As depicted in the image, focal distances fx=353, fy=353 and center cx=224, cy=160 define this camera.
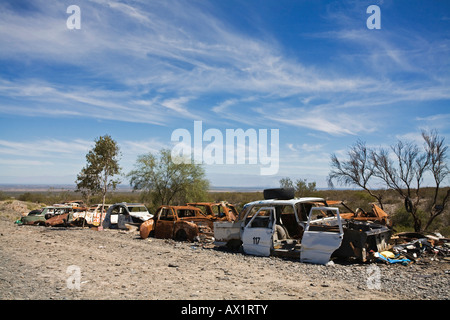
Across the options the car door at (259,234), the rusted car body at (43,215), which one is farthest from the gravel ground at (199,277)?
the rusted car body at (43,215)

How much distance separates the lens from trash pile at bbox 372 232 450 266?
29.5ft

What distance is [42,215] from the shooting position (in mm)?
21469

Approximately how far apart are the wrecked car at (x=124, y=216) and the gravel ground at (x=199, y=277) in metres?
6.87

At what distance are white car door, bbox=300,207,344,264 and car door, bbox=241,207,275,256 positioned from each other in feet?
4.13

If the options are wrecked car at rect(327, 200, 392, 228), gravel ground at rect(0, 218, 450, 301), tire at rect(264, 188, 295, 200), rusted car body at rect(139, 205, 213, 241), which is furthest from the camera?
rusted car body at rect(139, 205, 213, 241)

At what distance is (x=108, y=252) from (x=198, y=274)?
4.64 meters

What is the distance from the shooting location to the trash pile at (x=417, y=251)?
8984 millimetres

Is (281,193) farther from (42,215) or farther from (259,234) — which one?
(42,215)

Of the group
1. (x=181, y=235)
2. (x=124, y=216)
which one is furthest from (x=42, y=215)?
(x=181, y=235)

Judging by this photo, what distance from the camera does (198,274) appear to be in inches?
317

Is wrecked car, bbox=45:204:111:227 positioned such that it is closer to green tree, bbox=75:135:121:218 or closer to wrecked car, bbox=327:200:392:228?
green tree, bbox=75:135:121:218

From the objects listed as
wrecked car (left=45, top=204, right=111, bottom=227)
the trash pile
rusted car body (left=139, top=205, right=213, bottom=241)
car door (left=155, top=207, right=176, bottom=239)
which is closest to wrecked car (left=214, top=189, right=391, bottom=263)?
the trash pile
